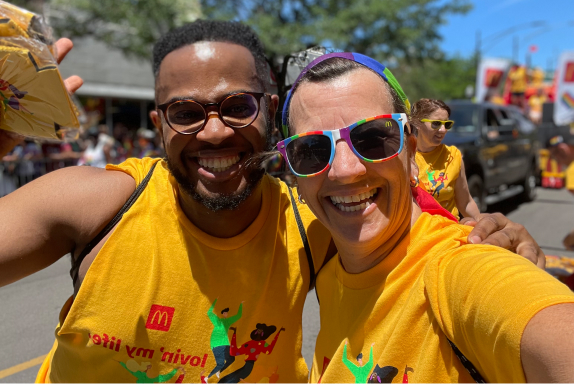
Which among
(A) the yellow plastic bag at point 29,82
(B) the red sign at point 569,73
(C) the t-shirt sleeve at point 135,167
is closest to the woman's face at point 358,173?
(C) the t-shirt sleeve at point 135,167

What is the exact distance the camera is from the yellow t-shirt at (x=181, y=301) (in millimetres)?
1608

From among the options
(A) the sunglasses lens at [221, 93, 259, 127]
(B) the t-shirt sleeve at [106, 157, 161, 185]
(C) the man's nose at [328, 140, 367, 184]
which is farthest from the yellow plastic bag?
(C) the man's nose at [328, 140, 367, 184]

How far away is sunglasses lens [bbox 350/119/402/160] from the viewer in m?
1.41

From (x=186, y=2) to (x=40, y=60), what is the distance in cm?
1075

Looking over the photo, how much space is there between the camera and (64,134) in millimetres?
1976

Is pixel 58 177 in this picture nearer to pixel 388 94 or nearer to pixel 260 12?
pixel 388 94

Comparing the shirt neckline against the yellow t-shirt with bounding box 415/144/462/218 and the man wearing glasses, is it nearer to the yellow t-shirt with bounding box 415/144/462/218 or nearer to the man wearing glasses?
the man wearing glasses

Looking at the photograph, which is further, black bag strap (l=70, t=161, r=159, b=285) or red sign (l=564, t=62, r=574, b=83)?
red sign (l=564, t=62, r=574, b=83)

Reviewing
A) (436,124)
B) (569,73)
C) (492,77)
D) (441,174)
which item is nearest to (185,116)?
(436,124)

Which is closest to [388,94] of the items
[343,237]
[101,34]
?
[343,237]

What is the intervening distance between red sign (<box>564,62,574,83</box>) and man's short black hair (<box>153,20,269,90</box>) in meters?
14.2

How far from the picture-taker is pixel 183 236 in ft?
5.82

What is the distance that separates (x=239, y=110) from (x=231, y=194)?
343mm

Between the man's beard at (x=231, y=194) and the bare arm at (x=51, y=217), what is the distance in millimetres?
253
